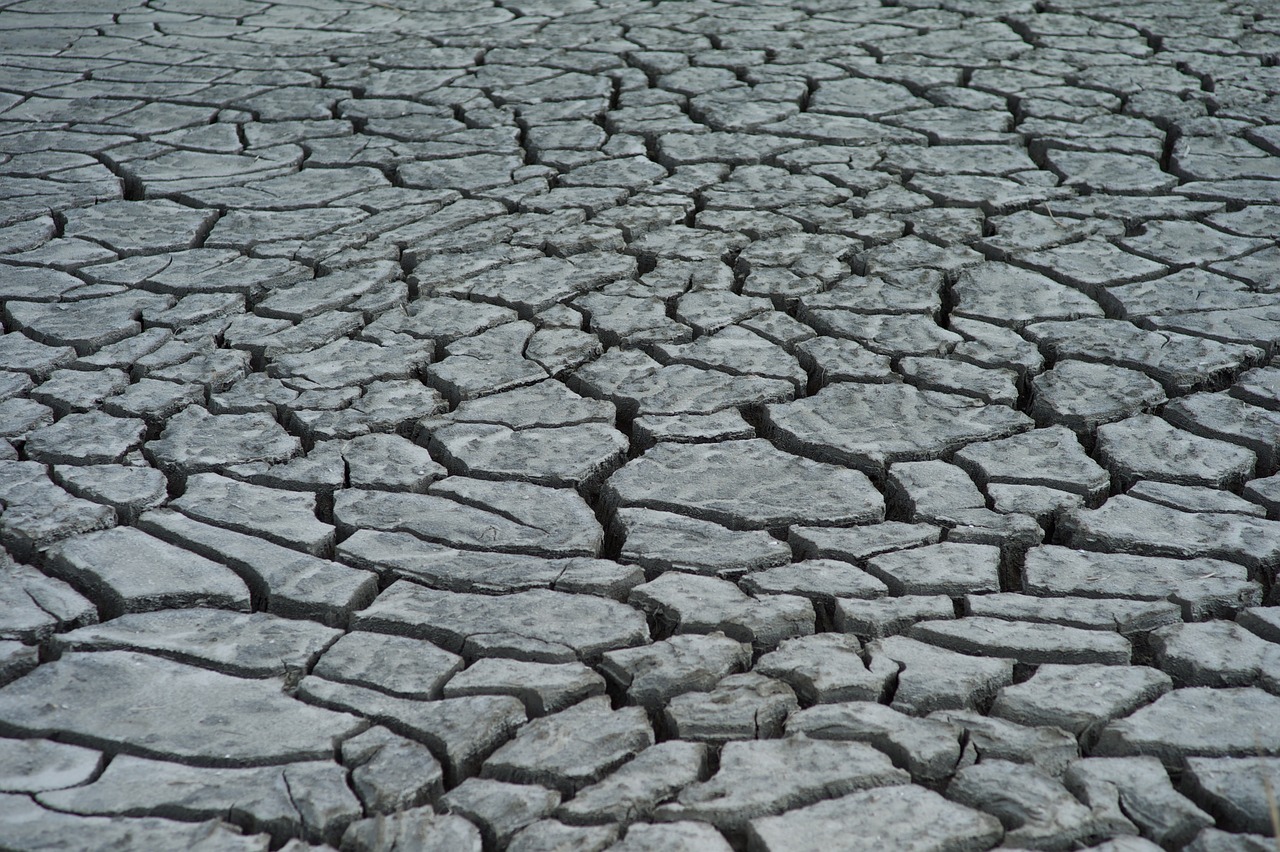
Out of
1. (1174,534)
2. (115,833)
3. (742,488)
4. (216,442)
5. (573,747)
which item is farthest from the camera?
(216,442)

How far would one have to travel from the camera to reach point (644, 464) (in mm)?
2484

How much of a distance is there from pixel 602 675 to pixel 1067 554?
2.87 feet

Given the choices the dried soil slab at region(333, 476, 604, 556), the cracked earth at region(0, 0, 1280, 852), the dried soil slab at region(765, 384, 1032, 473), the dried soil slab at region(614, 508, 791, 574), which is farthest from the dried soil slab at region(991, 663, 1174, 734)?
the dried soil slab at region(333, 476, 604, 556)

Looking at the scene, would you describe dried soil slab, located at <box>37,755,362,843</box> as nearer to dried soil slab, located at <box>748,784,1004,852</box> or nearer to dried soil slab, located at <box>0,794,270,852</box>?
dried soil slab, located at <box>0,794,270,852</box>

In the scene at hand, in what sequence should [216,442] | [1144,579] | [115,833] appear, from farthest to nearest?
1. [216,442]
2. [1144,579]
3. [115,833]

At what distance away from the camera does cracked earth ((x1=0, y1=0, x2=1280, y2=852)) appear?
1.68m

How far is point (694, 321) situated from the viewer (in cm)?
307

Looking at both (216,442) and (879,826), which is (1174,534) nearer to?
(879,826)

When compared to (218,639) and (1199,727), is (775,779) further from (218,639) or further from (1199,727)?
(218,639)

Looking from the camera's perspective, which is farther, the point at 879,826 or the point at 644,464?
the point at 644,464

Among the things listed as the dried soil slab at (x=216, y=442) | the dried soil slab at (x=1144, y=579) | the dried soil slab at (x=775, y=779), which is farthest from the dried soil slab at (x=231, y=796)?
the dried soil slab at (x=1144, y=579)

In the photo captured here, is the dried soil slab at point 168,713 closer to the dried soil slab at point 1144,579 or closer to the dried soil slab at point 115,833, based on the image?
the dried soil slab at point 115,833

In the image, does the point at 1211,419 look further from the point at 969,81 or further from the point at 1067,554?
the point at 969,81

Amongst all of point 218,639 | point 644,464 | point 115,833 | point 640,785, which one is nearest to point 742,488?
point 644,464
